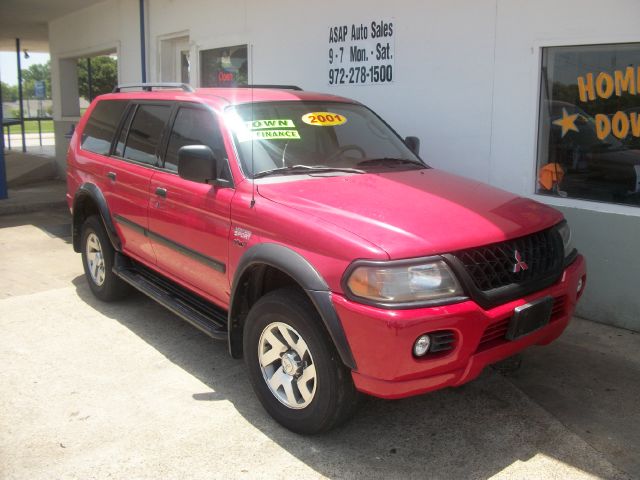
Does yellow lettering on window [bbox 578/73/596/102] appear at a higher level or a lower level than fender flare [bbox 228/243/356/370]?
higher

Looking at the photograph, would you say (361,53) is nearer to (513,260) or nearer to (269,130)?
(269,130)

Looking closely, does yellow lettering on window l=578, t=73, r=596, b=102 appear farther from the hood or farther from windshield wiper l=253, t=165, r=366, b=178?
windshield wiper l=253, t=165, r=366, b=178

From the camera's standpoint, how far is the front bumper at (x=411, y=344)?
109 inches

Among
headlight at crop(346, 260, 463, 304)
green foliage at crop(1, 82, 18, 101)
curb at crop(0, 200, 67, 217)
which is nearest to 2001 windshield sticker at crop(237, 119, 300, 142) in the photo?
headlight at crop(346, 260, 463, 304)

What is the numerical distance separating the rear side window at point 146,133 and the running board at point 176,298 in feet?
3.02

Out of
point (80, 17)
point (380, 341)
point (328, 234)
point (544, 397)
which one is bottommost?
point (544, 397)

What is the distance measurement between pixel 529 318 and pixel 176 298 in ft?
8.11

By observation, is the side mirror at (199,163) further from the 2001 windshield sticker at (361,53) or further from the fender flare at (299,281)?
the 2001 windshield sticker at (361,53)

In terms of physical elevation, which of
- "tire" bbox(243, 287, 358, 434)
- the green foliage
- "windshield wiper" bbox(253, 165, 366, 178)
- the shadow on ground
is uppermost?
the green foliage

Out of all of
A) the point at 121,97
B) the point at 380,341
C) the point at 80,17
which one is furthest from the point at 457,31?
the point at 80,17

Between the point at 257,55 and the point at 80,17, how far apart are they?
19.8 feet

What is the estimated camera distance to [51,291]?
594 cm

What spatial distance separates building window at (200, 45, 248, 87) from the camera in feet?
28.3

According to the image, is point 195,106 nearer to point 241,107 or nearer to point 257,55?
point 241,107
